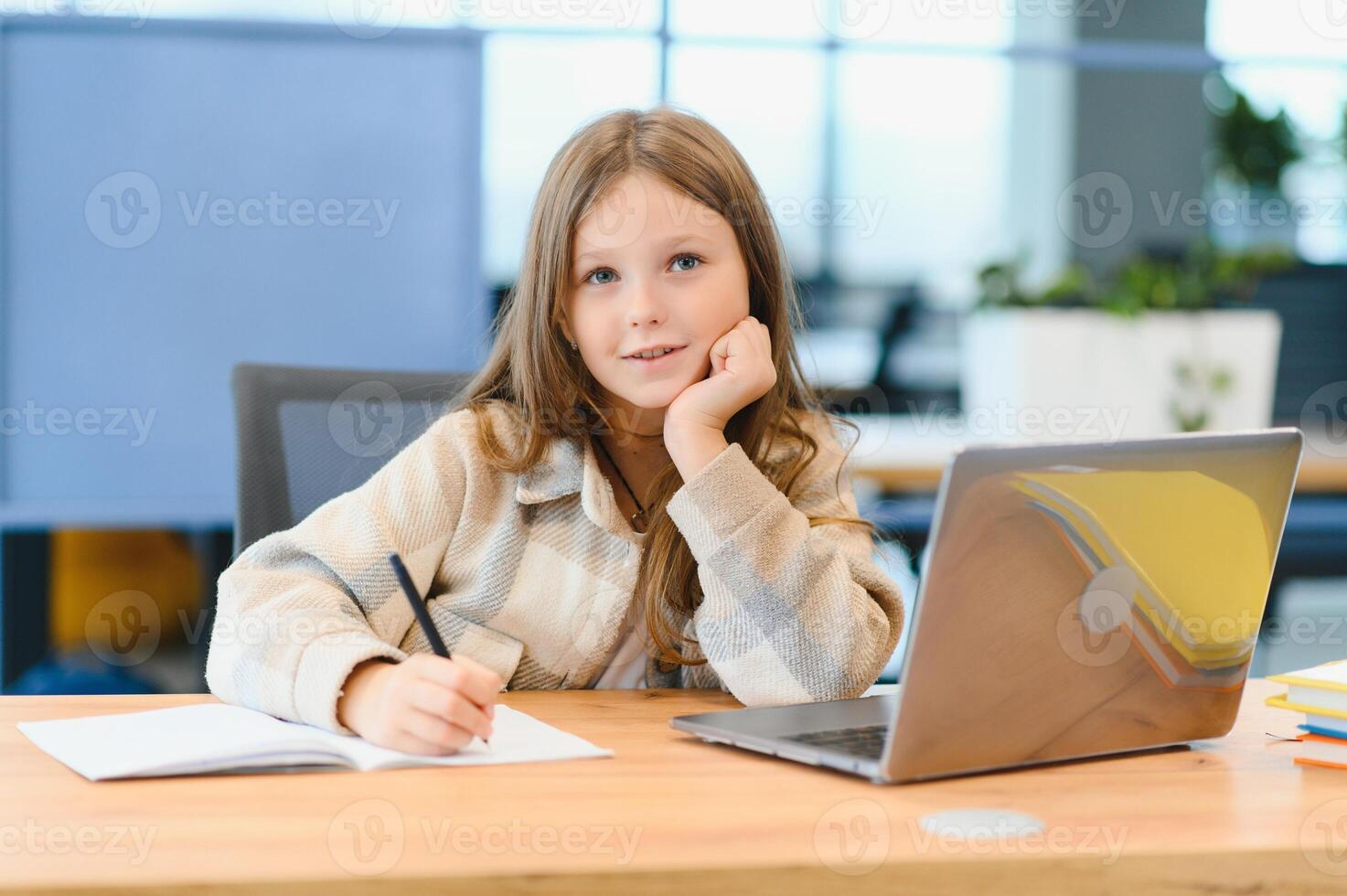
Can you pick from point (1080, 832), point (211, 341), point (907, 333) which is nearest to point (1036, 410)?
point (907, 333)

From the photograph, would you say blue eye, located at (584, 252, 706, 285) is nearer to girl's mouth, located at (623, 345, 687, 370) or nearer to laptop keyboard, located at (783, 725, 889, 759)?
girl's mouth, located at (623, 345, 687, 370)

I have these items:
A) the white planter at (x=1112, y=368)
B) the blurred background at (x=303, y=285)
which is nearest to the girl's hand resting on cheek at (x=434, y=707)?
the blurred background at (x=303, y=285)

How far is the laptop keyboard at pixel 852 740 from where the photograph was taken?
0.87 metres

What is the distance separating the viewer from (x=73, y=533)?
2844 millimetres

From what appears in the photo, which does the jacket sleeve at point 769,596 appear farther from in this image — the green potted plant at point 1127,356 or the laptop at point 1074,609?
the green potted plant at point 1127,356

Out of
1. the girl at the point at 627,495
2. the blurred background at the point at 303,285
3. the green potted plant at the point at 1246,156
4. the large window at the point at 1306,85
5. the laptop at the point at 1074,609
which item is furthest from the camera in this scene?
the green potted plant at the point at 1246,156

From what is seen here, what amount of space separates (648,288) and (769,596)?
32 centimetres

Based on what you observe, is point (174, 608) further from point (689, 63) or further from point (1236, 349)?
point (1236, 349)

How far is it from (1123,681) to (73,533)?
2.50 meters

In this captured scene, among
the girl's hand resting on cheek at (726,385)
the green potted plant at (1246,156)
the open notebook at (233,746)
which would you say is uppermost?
the green potted plant at (1246,156)

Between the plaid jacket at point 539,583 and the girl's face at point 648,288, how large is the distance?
0.11m

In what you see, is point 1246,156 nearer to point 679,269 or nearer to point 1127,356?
point 1127,356

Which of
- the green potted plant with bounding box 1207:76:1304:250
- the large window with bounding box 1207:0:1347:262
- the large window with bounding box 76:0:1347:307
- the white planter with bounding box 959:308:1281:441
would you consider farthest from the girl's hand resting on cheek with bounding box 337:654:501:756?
the green potted plant with bounding box 1207:76:1304:250

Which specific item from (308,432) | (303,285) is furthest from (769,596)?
(303,285)
